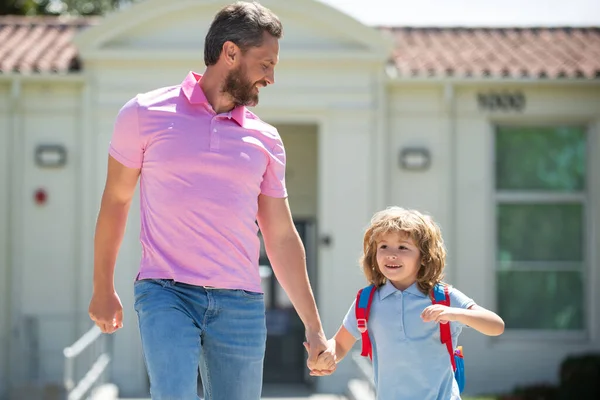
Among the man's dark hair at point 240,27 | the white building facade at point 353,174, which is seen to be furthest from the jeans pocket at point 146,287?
the white building facade at point 353,174

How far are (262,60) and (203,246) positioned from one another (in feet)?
2.48

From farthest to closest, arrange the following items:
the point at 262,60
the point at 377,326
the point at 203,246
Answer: the point at 377,326
the point at 262,60
the point at 203,246

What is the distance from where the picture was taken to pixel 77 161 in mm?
10898

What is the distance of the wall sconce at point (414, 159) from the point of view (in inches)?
429

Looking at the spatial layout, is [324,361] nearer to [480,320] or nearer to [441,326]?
[441,326]

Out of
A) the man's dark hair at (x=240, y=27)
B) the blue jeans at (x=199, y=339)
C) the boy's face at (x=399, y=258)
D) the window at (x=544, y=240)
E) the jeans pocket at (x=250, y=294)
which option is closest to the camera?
the blue jeans at (x=199, y=339)

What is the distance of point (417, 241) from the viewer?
4324mm

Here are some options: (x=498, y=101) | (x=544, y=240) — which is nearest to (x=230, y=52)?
(x=498, y=101)

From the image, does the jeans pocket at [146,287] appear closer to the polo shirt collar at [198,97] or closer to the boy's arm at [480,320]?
the polo shirt collar at [198,97]

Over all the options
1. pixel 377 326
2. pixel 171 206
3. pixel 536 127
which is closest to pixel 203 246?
pixel 171 206

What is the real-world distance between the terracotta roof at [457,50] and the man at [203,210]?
23.4 feet

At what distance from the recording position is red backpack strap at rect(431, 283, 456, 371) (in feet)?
13.7

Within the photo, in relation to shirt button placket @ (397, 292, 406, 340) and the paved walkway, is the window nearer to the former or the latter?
the paved walkway

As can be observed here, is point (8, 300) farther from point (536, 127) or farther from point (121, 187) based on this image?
point (121, 187)
